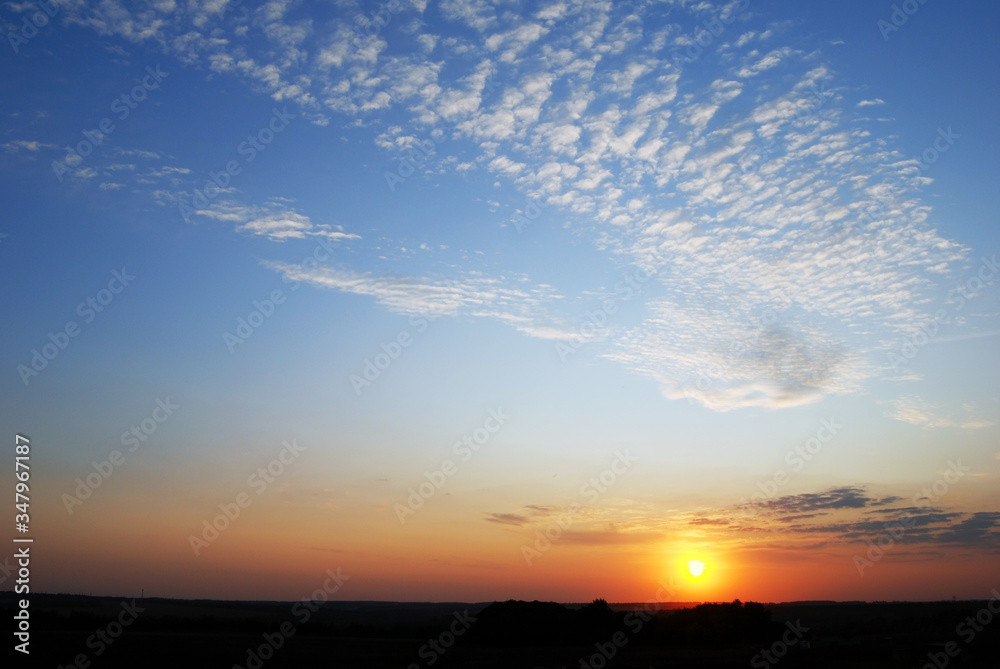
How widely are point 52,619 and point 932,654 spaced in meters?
59.1

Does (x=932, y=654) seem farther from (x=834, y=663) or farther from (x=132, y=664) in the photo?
(x=132, y=664)

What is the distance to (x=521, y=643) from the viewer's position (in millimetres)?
45250
